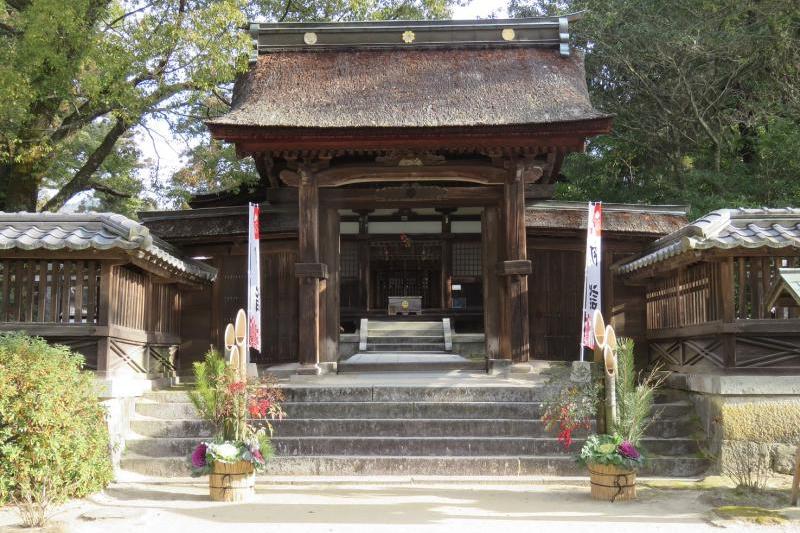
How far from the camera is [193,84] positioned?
15445 millimetres

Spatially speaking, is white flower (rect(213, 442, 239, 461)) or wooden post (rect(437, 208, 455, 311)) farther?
wooden post (rect(437, 208, 455, 311))

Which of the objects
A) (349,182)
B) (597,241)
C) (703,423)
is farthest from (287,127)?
(703,423)

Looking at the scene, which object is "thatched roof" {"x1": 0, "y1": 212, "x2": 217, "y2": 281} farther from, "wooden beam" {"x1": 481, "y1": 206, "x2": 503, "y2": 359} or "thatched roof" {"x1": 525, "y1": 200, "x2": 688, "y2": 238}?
"thatched roof" {"x1": 525, "y1": 200, "x2": 688, "y2": 238}

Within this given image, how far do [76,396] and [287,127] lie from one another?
5454 mm

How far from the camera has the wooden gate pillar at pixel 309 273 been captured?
38.5ft

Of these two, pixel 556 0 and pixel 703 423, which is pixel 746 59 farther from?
pixel 703 423

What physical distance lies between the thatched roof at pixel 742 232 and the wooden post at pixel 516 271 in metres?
2.52

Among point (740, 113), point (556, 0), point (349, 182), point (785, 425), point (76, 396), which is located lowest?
point (785, 425)

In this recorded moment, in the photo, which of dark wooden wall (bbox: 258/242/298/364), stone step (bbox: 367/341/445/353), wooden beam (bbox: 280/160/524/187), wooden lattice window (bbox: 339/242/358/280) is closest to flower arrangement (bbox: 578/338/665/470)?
wooden beam (bbox: 280/160/524/187)

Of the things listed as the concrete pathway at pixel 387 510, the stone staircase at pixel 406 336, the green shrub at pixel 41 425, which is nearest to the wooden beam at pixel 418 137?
the green shrub at pixel 41 425

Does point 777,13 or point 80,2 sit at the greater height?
point 777,13

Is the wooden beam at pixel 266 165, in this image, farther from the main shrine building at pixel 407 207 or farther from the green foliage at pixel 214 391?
the green foliage at pixel 214 391

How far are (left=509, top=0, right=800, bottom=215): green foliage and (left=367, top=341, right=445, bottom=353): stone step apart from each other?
25.2ft

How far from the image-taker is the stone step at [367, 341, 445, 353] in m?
16.5
